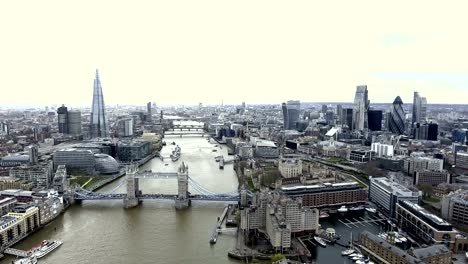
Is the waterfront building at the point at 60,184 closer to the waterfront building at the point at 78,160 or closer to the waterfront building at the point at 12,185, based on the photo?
the waterfront building at the point at 12,185

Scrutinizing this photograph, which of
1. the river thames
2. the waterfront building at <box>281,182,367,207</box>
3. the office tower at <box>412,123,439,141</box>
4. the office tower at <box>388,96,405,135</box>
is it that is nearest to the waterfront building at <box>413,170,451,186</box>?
the waterfront building at <box>281,182,367,207</box>

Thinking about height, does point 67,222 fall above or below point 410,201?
below

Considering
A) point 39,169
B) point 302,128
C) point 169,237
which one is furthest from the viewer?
point 302,128

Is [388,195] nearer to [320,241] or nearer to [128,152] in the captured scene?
[320,241]

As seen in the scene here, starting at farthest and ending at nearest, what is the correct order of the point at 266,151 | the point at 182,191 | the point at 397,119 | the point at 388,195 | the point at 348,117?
the point at 348,117, the point at 397,119, the point at 266,151, the point at 182,191, the point at 388,195

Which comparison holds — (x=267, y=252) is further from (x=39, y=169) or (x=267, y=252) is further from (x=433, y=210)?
(x=39, y=169)

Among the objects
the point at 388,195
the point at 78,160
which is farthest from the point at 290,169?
the point at 78,160

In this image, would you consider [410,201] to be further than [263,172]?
No

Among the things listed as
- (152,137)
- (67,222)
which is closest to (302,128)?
(152,137)

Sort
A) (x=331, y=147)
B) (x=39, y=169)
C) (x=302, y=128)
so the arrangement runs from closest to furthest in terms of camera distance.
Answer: (x=39, y=169), (x=331, y=147), (x=302, y=128)
